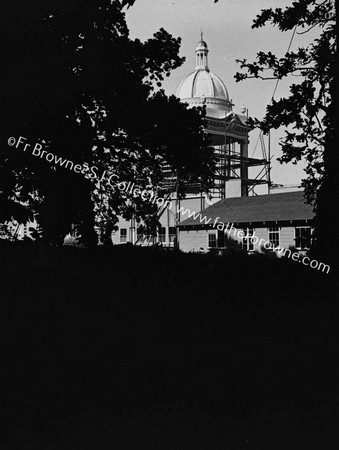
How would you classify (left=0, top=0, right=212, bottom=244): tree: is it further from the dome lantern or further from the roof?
the dome lantern

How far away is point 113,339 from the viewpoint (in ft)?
32.9

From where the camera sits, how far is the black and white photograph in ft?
22.3

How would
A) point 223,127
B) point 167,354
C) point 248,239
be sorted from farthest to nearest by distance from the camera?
point 223,127, point 248,239, point 167,354

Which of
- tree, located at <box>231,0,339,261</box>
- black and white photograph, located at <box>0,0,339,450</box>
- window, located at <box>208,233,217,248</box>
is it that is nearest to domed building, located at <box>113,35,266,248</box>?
window, located at <box>208,233,217,248</box>

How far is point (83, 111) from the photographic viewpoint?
18.6m

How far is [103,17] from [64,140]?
13.5ft

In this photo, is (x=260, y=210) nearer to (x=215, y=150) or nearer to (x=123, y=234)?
(x=215, y=150)

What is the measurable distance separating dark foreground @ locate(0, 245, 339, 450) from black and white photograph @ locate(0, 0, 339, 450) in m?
0.03

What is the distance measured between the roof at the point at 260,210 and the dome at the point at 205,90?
8.88m

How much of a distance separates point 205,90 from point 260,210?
1513cm

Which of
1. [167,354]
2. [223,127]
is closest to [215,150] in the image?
[223,127]

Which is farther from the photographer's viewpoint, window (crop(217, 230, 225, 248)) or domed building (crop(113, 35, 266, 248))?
domed building (crop(113, 35, 266, 248))

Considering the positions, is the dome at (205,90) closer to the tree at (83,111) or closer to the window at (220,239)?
the window at (220,239)

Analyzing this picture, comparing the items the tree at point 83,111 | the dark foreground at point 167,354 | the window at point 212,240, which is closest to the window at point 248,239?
the window at point 212,240
